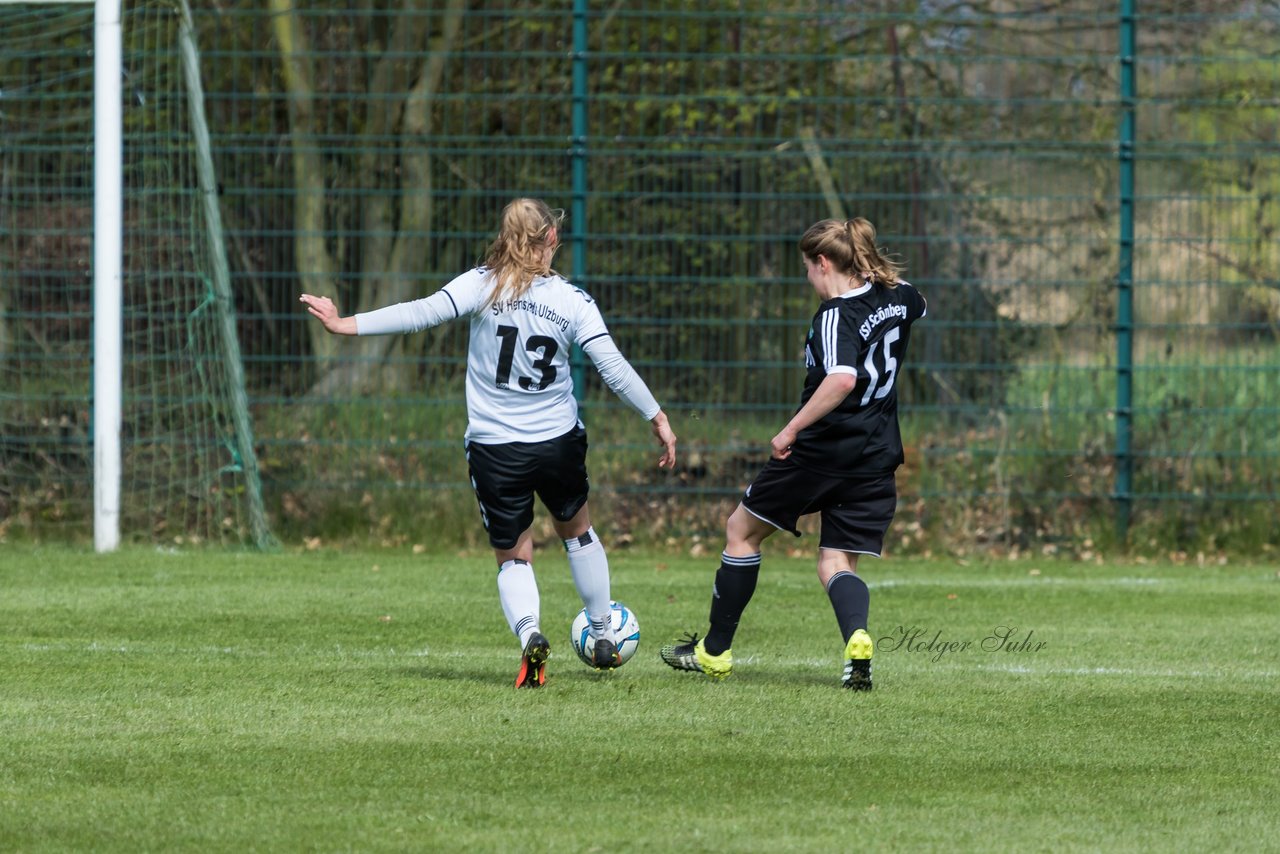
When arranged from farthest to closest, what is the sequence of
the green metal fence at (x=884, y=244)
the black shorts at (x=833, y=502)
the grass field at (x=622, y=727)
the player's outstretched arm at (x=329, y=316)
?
1. the green metal fence at (x=884, y=244)
2. the black shorts at (x=833, y=502)
3. the player's outstretched arm at (x=329, y=316)
4. the grass field at (x=622, y=727)

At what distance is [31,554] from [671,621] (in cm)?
426

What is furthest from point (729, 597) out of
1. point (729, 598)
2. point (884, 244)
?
point (884, 244)

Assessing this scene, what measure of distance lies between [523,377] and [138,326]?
5.83m

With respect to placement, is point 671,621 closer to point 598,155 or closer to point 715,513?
point 715,513

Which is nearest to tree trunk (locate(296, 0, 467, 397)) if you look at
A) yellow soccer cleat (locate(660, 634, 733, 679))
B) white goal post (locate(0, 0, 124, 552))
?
white goal post (locate(0, 0, 124, 552))

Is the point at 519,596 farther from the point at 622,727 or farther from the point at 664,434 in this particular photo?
the point at 622,727

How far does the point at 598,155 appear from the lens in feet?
37.5

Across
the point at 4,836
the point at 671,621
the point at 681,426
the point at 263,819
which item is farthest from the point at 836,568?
the point at 681,426

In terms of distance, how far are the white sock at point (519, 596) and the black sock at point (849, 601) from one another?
1050 millimetres

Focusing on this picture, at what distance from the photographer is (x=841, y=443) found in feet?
21.4

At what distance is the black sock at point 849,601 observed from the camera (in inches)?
253
